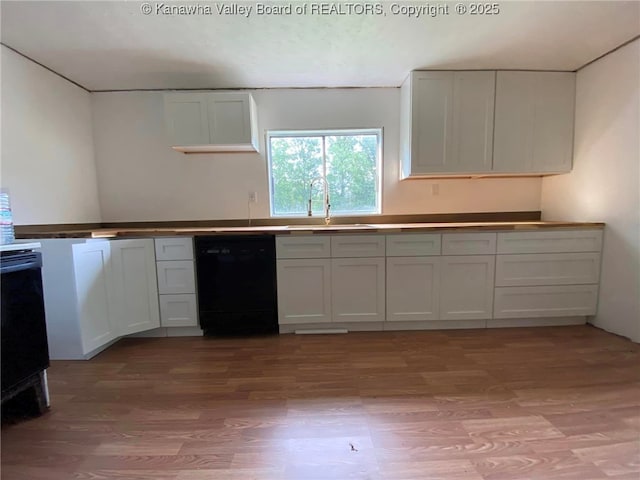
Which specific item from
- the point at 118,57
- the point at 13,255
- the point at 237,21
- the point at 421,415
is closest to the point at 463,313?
the point at 421,415

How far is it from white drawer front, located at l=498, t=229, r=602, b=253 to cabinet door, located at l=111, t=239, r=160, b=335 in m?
2.77

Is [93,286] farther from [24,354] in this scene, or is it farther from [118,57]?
[118,57]

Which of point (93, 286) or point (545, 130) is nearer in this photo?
point (93, 286)

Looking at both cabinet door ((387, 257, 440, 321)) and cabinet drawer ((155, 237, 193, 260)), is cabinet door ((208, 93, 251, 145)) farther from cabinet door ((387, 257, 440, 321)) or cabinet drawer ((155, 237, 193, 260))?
cabinet door ((387, 257, 440, 321))

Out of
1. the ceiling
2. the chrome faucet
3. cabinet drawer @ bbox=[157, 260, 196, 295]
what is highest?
the ceiling

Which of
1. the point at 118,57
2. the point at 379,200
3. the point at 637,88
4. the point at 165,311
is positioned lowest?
the point at 165,311

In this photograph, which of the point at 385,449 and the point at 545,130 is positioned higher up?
the point at 545,130

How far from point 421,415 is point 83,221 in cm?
306

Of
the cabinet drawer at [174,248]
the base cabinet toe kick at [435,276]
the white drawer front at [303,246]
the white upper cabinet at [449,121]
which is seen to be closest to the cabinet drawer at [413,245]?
the base cabinet toe kick at [435,276]

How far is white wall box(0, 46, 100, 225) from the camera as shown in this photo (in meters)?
1.99

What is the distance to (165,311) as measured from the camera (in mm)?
2312

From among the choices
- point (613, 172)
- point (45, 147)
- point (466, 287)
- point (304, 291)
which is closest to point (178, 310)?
point (304, 291)

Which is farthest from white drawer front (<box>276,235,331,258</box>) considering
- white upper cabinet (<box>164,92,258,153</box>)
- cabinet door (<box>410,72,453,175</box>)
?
cabinet door (<box>410,72,453,175</box>)

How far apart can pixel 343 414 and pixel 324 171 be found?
6.98 ft
